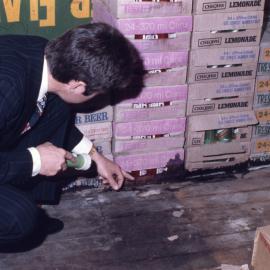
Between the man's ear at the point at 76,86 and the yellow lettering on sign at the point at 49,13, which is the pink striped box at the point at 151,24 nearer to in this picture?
the yellow lettering on sign at the point at 49,13

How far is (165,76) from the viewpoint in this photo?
3340 mm

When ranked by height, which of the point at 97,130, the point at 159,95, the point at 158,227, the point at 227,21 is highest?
the point at 227,21

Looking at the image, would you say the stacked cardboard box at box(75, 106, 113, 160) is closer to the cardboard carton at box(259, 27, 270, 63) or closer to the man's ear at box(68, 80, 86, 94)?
the man's ear at box(68, 80, 86, 94)

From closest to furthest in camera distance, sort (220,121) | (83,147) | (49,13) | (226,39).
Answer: (83,147) < (226,39) < (49,13) < (220,121)

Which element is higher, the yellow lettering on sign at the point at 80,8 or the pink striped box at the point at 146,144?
the yellow lettering on sign at the point at 80,8

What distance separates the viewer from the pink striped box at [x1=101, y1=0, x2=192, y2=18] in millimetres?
3070

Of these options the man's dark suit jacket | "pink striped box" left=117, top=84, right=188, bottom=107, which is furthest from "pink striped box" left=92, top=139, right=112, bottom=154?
the man's dark suit jacket

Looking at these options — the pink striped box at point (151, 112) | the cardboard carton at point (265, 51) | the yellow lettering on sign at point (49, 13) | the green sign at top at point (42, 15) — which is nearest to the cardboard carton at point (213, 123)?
the pink striped box at point (151, 112)

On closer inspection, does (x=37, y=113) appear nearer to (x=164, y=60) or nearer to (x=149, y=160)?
(x=164, y=60)

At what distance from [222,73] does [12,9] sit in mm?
1276

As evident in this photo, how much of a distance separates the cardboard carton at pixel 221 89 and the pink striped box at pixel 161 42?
0.89 ft

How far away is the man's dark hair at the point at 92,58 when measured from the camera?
2396mm

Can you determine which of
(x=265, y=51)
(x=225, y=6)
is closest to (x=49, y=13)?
(x=225, y=6)

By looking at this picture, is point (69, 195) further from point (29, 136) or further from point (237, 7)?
point (237, 7)
